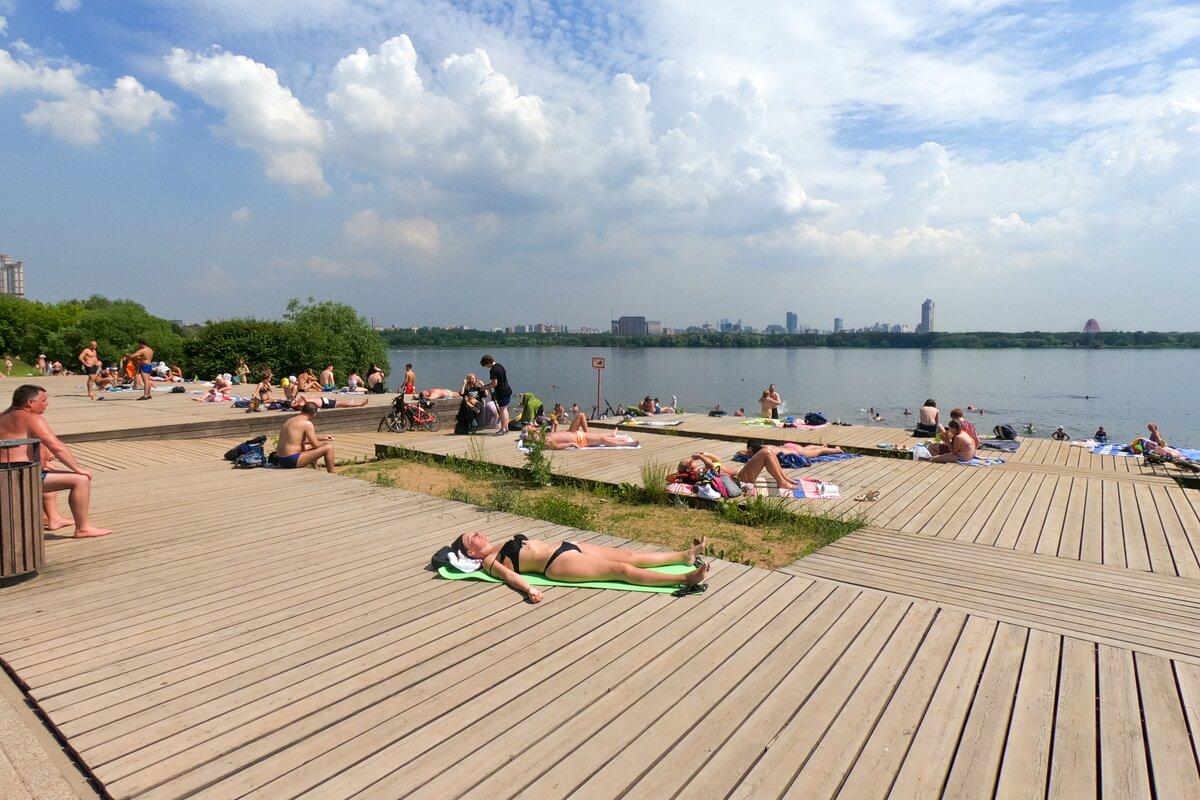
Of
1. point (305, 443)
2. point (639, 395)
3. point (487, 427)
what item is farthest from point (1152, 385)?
point (305, 443)

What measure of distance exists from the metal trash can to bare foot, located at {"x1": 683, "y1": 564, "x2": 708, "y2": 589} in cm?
396

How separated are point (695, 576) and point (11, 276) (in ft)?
806

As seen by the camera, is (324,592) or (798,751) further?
(324,592)

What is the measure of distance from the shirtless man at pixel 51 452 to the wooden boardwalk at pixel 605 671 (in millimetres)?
280

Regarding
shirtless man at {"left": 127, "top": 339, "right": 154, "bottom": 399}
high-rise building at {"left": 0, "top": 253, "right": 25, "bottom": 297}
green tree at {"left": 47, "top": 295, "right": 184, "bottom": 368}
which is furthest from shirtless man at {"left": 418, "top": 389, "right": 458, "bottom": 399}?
high-rise building at {"left": 0, "top": 253, "right": 25, "bottom": 297}

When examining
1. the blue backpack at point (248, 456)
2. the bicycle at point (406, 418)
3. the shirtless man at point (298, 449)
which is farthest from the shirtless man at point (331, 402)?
the shirtless man at point (298, 449)

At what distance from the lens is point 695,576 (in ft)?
13.5

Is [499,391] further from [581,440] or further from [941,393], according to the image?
[941,393]

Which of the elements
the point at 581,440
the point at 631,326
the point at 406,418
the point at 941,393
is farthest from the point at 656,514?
the point at 631,326

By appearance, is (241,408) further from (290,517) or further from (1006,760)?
(1006,760)

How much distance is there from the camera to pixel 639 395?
49156 millimetres

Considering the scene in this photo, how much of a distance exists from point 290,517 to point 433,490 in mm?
2326

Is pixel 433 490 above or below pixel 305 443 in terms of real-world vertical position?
below

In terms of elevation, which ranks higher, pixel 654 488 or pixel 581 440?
pixel 581 440
